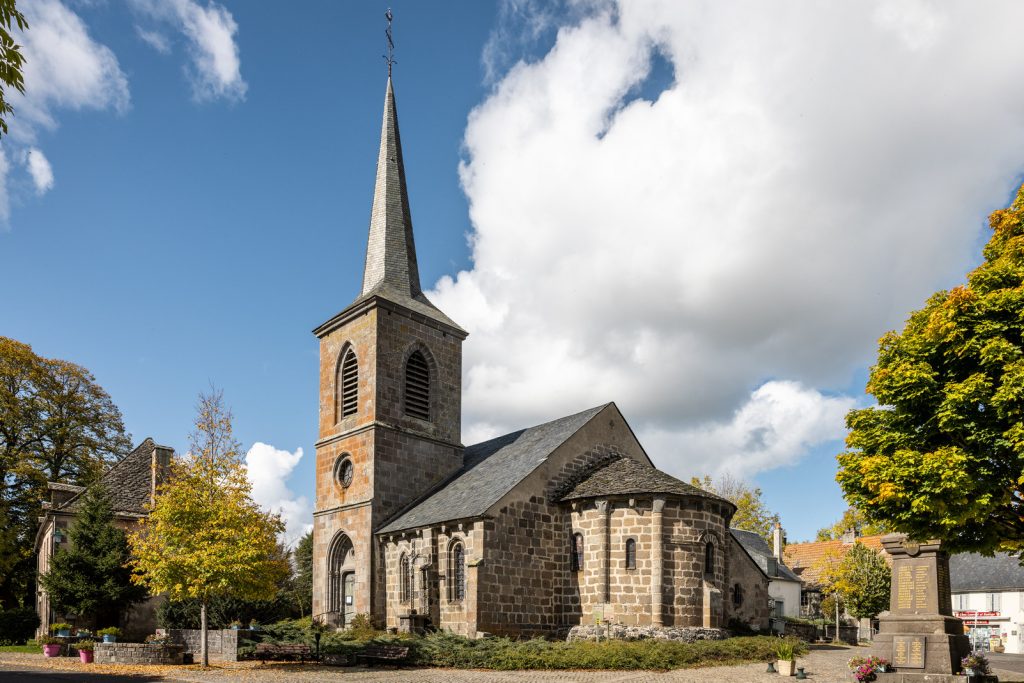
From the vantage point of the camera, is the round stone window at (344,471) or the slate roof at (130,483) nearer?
the round stone window at (344,471)

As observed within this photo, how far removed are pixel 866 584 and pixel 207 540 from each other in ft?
116

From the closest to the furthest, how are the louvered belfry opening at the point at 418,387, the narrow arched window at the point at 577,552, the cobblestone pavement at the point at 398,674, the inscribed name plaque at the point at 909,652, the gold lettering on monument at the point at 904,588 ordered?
the inscribed name plaque at the point at 909,652 < the gold lettering on monument at the point at 904,588 < the cobblestone pavement at the point at 398,674 < the narrow arched window at the point at 577,552 < the louvered belfry opening at the point at 418,387

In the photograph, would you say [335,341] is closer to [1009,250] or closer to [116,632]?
[116,632]

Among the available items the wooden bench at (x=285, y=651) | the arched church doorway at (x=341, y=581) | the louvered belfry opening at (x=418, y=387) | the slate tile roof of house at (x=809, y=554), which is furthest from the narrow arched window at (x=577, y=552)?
the slate tile roof of house at (x=809, y=554)

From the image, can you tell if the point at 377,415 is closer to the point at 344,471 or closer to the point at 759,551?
the point at 344,471

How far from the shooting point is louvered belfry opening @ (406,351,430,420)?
33594 millimetres

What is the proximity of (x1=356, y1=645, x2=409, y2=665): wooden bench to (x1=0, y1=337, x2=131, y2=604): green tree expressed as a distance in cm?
2441

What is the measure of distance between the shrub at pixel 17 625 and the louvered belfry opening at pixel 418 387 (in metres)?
19.1

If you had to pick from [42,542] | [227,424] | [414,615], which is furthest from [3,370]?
[414,615]

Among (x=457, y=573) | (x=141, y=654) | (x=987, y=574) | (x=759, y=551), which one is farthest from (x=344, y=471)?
(x=987, y=574)

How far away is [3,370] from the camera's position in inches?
1588

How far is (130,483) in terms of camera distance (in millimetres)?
37531

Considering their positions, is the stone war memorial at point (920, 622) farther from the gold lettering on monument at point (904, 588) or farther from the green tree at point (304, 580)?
the green tree at point (304, 580)

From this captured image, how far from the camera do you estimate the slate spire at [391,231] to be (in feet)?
117
